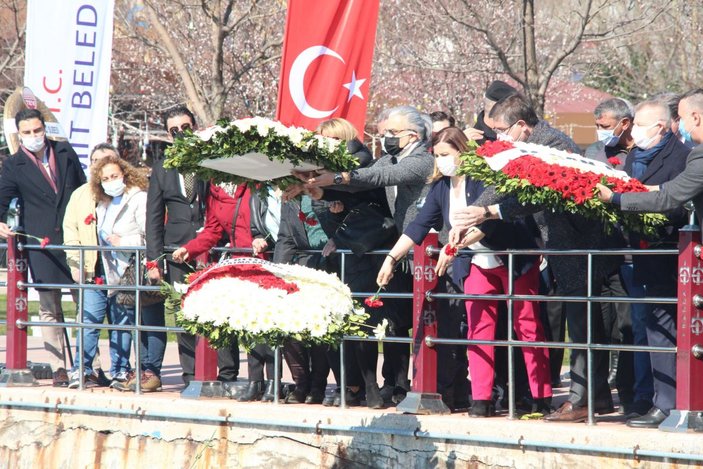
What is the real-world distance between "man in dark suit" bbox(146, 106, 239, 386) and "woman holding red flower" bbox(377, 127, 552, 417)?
2168mm

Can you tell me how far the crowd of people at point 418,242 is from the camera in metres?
7.27

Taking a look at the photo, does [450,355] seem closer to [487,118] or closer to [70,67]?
[487,118]

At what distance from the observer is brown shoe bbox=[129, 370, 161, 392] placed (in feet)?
30.6

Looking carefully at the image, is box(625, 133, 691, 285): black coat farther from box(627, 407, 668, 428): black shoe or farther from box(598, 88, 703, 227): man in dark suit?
box(627, 407, 668, 428): black shoe

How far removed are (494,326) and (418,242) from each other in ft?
2.38

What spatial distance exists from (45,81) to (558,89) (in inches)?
892

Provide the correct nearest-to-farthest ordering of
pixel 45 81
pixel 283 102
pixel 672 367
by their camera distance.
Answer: pixel 672 367 < pixel 283 102 < pixel 45 81

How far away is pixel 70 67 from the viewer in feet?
42.0

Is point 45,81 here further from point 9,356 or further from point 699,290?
point 699,290

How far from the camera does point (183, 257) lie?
354 inches

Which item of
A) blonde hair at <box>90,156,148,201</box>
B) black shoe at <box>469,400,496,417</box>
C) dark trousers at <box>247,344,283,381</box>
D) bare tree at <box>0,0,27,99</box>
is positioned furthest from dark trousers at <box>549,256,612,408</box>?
bare tree at <box>0,0,27,99</box>

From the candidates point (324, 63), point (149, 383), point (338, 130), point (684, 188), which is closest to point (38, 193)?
point (149, 383)

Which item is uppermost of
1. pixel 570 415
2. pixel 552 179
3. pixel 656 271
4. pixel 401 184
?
pixel 401 184

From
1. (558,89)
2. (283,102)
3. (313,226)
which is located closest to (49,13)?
(283,102)
